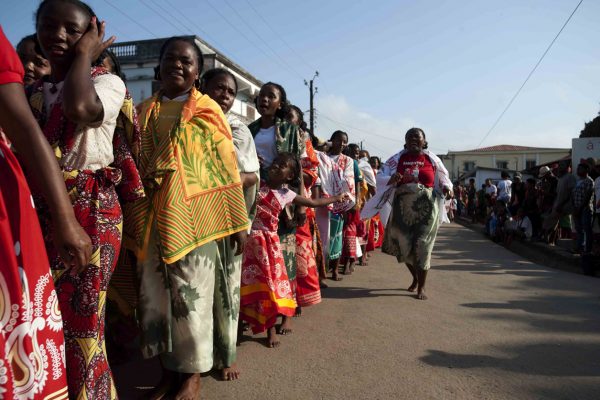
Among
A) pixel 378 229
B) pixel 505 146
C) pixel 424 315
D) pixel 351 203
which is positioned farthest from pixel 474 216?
pixel 505 146

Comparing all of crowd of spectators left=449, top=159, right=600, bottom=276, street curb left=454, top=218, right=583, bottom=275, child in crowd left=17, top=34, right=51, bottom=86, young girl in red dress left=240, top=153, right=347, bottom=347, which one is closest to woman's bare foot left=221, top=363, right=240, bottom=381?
young girl in red dress left=240, top=153, right=347, bottom=347

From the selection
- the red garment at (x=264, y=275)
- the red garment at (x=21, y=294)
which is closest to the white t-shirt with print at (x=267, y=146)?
the red garment at (x=264, y=275)

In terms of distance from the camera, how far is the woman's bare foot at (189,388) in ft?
8.66

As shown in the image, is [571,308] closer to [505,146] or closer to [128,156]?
[128,156]

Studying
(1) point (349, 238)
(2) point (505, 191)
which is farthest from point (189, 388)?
(2) point (505, 191)

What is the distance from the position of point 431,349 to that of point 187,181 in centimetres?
229

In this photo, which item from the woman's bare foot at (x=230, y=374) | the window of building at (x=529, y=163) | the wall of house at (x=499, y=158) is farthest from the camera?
the window of building at (x=529, y=163)

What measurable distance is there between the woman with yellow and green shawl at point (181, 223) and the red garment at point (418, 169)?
3456mm

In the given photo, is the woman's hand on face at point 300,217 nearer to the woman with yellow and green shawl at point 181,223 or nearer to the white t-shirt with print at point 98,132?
the woman with yellow and green shawl at point 181,223

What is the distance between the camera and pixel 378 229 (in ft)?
32.2

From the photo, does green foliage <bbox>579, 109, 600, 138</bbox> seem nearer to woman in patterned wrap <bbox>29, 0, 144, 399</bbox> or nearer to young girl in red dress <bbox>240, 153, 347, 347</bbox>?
young girl in red dress <bbox>240, 153, 347, 347</bbox>

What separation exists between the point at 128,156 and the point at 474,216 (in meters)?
21.9

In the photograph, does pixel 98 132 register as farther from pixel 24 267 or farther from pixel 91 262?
pixel 24 267

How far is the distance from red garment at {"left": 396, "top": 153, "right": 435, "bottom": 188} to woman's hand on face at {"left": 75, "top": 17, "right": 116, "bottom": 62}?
436 centimetres
